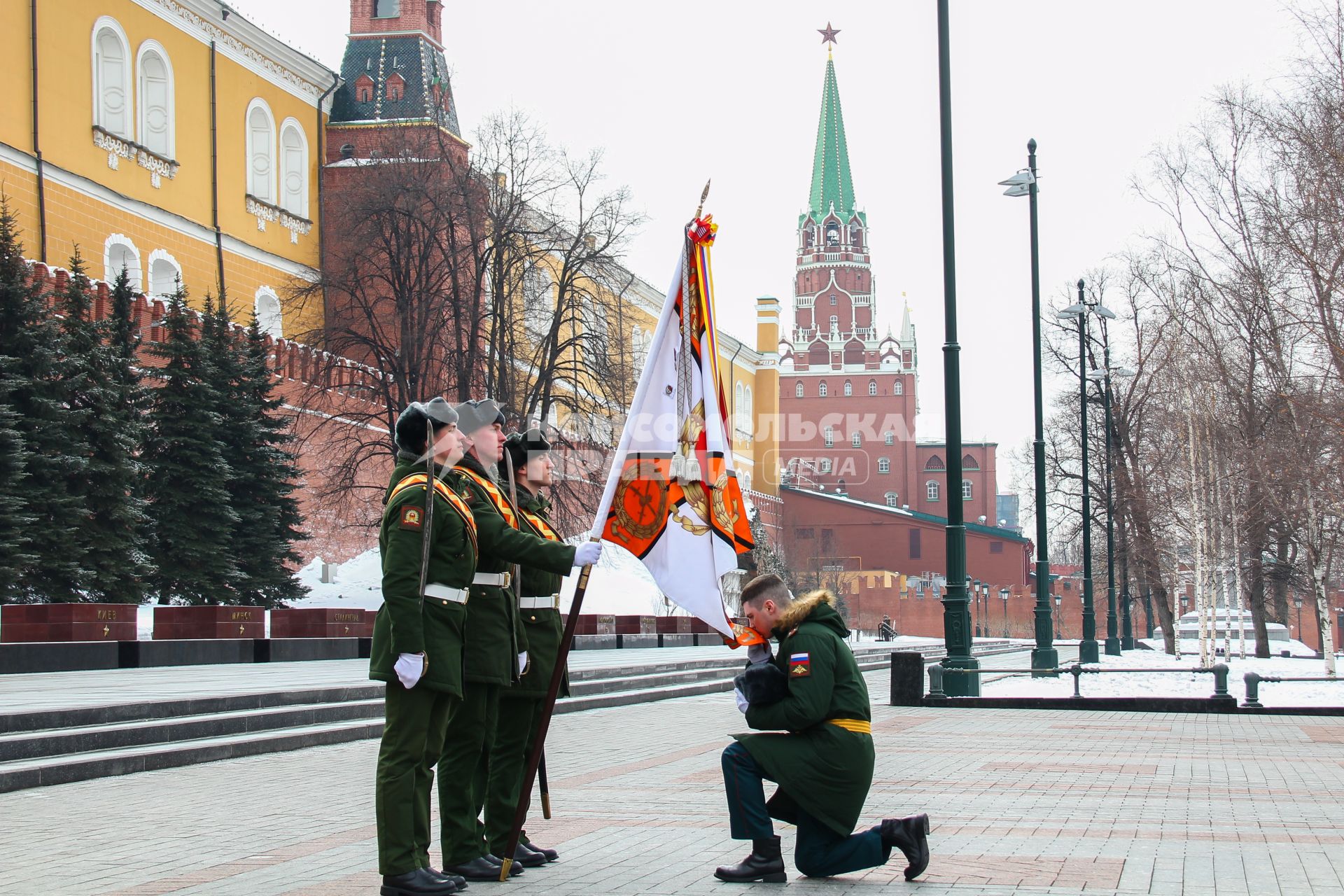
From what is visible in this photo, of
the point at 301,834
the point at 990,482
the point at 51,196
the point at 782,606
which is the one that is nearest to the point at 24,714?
the point at 301,834

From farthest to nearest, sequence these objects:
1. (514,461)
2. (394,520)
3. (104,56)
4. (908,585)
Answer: (908,585), (104,56), (514,461), (394,520)

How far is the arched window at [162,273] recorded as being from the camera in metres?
38.6

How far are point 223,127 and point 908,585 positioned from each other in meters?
63.8

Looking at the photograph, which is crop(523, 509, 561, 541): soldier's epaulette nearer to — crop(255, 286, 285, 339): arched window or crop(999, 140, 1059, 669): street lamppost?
crop(999, 140, 1059, 669): street lamppost

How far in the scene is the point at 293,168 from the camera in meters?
47.3

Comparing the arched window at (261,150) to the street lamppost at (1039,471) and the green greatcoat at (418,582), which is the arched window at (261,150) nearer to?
the street lamppost at (1039,471)

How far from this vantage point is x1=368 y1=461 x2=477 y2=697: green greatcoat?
241 inches

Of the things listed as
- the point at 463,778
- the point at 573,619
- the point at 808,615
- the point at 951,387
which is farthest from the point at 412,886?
the point at 951,387

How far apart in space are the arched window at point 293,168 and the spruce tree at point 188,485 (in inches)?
668

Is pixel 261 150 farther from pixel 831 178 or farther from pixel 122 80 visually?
pixel 831 178

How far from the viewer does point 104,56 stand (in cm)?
3838

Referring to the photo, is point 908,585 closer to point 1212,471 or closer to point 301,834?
point 1212,471

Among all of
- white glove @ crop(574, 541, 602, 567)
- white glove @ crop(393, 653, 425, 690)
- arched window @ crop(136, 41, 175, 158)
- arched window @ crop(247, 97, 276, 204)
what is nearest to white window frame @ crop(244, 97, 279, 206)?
arched window @ crop(247, 97, 276, 204)

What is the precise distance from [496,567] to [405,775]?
3.64 ft
